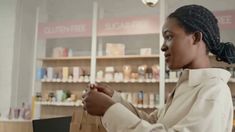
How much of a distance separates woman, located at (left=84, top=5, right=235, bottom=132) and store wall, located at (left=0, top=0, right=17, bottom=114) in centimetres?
422

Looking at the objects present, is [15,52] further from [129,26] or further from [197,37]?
[197,37]

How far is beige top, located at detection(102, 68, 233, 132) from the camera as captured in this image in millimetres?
694

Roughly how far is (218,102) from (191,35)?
20cm

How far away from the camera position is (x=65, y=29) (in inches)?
181

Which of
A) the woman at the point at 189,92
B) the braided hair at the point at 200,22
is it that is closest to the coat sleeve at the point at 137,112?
the woman at the point at 189,92

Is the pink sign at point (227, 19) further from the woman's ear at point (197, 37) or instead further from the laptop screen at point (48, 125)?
the woman's ear at point (197, 37)

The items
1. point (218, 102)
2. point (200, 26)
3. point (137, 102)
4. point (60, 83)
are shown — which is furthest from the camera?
point (60, 83)

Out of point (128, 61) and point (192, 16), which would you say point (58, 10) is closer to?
point (128, 61)

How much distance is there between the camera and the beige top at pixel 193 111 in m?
0.69

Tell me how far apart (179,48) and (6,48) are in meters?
A: 4.44

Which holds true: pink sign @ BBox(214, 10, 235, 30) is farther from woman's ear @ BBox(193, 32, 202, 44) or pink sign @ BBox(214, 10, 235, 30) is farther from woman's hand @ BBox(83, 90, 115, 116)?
woman's hand @ BBox(83, 90, 115, 116)

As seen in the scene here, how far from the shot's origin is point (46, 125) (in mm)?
1367

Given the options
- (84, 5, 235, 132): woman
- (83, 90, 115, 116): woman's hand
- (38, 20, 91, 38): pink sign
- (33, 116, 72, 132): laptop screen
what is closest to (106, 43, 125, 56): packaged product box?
(38, 20, 91, 38): pink sign

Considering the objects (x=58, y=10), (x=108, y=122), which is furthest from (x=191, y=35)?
(x=58, y=10)
